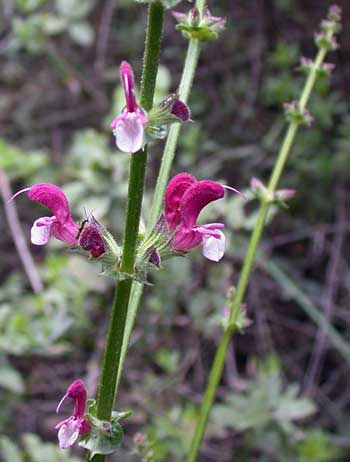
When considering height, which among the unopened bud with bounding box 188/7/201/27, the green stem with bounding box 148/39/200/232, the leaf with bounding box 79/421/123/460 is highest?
the unopened bud with bounding box 188/7/201/27

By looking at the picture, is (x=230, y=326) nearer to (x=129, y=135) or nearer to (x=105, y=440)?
(x=105, y=440)

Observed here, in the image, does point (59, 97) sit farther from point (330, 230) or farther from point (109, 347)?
point (109, 347)

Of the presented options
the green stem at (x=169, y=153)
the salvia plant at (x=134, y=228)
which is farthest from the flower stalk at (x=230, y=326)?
the green stem at (x=169, y=153)

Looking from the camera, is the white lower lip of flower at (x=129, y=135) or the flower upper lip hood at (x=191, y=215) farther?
the flower upper lip hood at (x=191, y=215)

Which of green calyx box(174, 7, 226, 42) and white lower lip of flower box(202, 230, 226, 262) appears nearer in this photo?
white lower lip of flower box(202, 230, 226, 262)

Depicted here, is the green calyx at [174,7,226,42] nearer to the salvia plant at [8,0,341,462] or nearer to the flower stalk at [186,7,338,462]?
the salvia plant at [8,0,341,462]

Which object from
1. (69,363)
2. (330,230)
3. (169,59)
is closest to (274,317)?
(330,230)

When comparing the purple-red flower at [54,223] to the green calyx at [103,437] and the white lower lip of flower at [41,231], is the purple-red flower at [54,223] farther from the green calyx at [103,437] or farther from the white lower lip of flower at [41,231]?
the green calyx at [103,437]

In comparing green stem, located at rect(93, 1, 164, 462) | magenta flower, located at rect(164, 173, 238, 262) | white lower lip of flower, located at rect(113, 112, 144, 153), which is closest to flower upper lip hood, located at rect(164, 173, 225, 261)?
magenta flower, located at rect(164, 173, 238, 262)
